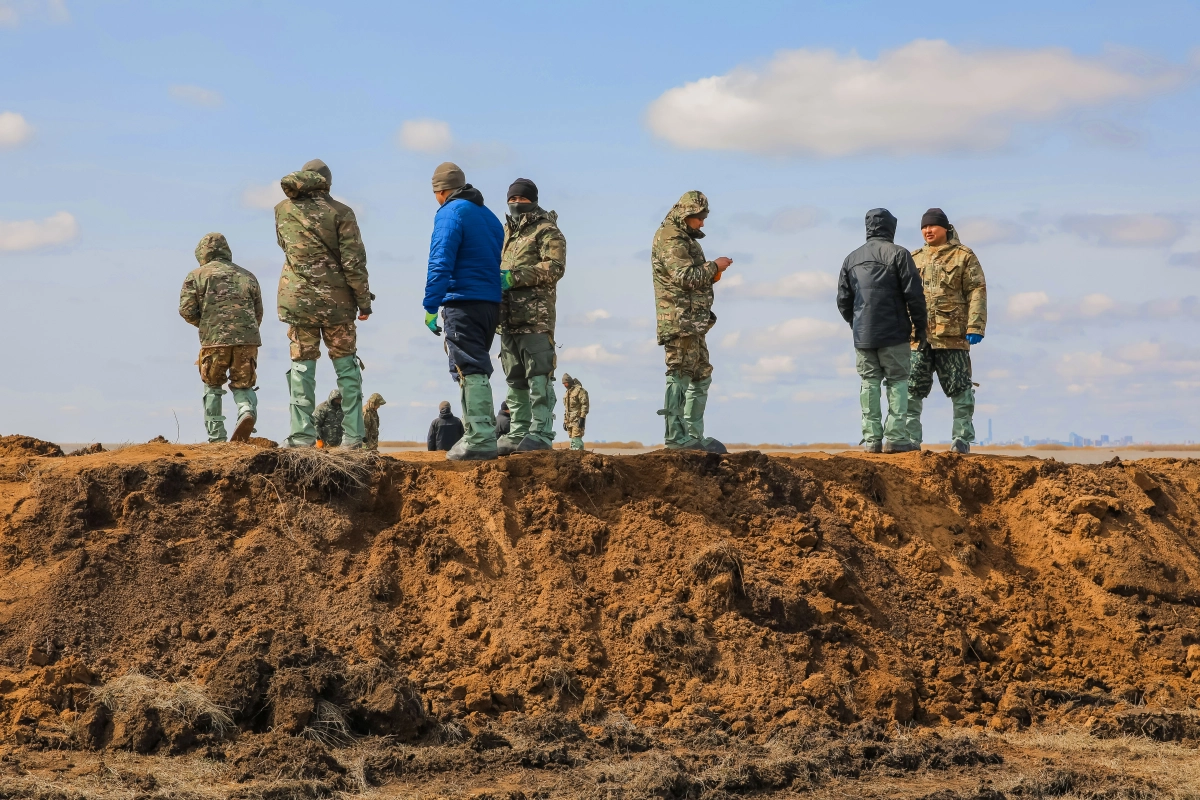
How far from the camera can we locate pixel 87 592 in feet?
27.6

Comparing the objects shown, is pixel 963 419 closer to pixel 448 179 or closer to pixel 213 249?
pixel 448 179

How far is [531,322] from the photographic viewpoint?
10570 millimetres

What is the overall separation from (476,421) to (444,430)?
21.4 ft

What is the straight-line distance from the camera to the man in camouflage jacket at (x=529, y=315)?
415 inches

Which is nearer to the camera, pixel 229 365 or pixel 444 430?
pixel 229 365

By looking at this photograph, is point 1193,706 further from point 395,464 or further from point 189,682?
point 189,682

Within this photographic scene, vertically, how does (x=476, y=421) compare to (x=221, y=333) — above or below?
below

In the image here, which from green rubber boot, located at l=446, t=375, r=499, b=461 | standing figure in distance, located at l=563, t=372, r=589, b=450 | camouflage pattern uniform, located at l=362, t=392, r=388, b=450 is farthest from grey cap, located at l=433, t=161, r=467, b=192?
standing figure in distance, located at l=563, t=372, r=589, b=450

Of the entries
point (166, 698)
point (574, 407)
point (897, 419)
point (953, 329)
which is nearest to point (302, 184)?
point (166, 698)

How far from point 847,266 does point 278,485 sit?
6.19 meters

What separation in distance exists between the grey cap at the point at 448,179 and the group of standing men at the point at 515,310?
0.01 metres

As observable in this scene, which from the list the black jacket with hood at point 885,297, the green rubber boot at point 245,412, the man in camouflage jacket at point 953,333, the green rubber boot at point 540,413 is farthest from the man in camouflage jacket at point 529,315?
the man in camouflage jacket at point 953,333

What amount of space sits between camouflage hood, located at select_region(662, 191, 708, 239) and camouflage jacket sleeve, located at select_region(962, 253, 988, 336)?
3.12 m

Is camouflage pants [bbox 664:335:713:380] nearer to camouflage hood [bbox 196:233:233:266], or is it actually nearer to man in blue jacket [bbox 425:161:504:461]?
man in blue jacket [bbox 425:161:504:461]
